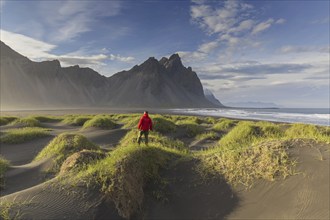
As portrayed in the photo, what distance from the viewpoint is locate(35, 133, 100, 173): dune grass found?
15.0 metres

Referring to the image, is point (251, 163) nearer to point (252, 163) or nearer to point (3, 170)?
point (252, 163)

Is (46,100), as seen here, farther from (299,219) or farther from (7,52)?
(299,219)

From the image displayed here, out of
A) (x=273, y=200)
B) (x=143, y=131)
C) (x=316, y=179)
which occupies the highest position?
(x=143, y=131)

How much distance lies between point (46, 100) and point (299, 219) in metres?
190

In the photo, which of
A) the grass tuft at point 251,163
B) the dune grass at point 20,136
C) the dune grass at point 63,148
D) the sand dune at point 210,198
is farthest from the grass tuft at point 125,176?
the dune grass at point 20,136

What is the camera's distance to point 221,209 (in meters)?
8.62

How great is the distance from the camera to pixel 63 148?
52.9 ft

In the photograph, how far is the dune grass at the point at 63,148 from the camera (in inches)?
589

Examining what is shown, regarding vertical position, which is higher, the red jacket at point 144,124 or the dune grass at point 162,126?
the red jacket at point 144,124

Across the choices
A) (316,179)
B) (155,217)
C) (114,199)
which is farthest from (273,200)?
(114,199)

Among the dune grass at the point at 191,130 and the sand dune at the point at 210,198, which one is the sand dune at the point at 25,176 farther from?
the dune grass at the point at 191,130

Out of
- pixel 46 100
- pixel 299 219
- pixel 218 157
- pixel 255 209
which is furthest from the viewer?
pixel 46 100

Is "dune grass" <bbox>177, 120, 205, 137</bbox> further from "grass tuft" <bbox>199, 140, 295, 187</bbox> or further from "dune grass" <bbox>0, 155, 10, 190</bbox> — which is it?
"grass tuft" <bbox>199, 140, 295, 187</bbox>

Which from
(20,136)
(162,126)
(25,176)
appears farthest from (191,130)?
(25,176)
